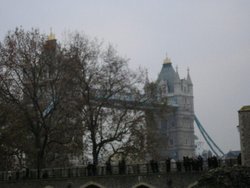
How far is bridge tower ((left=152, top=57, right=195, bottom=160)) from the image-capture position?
158m

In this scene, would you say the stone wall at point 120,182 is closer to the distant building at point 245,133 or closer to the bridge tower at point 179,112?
the distant building at point 245,133

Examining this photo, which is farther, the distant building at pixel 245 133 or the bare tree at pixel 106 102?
the bare tree at pixel 106 102

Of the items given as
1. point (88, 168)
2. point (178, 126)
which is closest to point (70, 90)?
point (88, 168)

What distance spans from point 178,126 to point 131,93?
107480 millimetres

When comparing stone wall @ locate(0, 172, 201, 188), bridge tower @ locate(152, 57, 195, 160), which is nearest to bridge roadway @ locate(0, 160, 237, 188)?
stone wall @ locate(0, 172, 201, 188)

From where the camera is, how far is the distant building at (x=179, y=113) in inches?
6240

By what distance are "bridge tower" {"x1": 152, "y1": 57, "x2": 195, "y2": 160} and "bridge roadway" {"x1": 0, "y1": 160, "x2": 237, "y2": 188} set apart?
106 m

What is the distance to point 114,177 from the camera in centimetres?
4378

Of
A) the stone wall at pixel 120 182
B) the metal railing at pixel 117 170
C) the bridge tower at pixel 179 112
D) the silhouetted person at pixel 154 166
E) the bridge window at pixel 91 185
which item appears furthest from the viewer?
the bridge tower at pixel 179 112

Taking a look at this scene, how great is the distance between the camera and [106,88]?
179ft

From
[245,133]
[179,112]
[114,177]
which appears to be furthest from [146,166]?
[179,112]

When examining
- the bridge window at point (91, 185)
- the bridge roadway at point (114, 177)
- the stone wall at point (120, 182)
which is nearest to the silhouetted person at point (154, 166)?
the bridge roadway at point (114, 177)

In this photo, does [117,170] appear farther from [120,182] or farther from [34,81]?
[34,81]

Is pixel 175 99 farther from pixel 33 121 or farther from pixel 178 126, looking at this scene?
pixel 33 121
